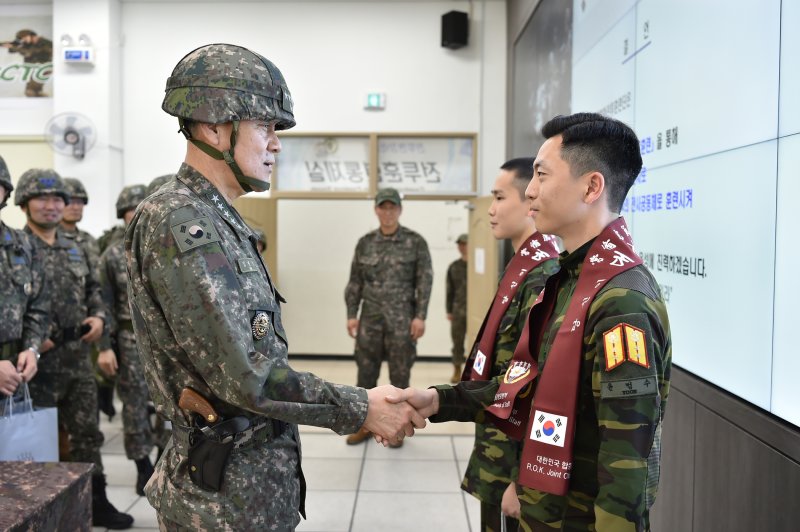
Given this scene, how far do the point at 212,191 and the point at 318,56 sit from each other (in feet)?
17.3

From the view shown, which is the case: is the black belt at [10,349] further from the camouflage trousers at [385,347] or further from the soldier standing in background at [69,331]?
the camouflage trousers at [385,347]

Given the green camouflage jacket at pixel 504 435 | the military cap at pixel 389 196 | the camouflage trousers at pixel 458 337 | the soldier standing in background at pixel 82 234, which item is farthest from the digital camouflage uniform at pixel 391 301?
the green camouflage jacket at pixel 504 435

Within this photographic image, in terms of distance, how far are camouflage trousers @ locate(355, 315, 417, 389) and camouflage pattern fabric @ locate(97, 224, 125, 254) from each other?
65.1 inches

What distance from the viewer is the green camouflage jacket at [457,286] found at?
19.4 ft

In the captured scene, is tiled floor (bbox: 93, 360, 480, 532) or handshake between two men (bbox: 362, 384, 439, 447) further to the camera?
tiled floor (bbox: 93, 360, 480, 532)

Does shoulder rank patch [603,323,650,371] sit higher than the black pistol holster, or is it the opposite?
shoulder rank patch [603,323,650,371]

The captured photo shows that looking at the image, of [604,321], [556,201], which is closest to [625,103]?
[556,201]

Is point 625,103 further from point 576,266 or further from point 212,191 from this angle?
point 212,191

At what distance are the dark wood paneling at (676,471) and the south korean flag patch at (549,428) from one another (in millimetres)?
961

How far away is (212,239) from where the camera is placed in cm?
120

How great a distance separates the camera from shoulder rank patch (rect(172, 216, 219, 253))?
46.3 inches

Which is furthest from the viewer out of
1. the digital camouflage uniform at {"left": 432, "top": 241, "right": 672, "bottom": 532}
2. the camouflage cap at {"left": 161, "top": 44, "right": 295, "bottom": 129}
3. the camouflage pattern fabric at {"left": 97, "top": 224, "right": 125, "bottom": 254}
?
the camouflage pattern fabric at {"left": 97, "top": 224, "right": 125, "bottom": 254}

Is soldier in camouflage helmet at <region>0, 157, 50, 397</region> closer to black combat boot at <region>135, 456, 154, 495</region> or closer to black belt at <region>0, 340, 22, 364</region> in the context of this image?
black belt at <region>0, 340, 22, 364</region>

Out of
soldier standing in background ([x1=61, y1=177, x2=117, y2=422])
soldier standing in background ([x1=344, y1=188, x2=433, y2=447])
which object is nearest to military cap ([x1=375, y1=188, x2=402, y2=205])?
soldier standing in background ([x1=344, y1=188, x2=433, y2=447])
